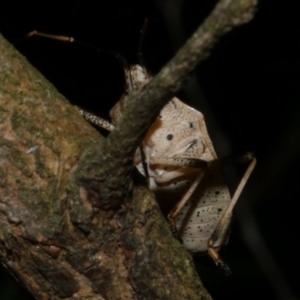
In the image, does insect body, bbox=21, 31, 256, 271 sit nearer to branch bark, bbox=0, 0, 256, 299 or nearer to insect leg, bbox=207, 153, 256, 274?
insect leg, bbox=207, 153, 256, 274

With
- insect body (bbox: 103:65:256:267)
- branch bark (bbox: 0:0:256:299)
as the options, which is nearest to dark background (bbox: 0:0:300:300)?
insect body (bbox: 103:65:256:267)

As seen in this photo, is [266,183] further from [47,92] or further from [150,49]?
[47,92]

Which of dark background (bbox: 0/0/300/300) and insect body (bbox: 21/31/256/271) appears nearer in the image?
insect body (bbox: 21/31/256/271)

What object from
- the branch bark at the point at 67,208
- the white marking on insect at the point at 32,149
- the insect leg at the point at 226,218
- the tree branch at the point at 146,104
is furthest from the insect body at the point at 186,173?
the tree branch at the point at 146,104

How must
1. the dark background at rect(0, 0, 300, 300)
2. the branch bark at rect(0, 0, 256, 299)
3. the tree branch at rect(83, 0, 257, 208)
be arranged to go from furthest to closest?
1. the dark background at rect(0, 0, 300, 300)
2. the branch bark at rect(0, 0, 256, 299)
3. the tree branch at rect(83, 0, 257, 208)

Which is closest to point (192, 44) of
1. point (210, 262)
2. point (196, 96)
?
point (210, 262)
